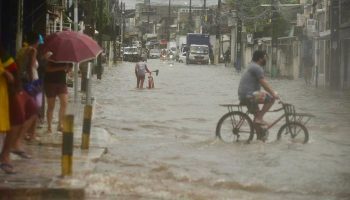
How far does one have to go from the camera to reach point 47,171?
972cm

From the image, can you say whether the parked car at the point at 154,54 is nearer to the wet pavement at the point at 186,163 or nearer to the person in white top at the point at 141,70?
the person in white top at the point at 141,70

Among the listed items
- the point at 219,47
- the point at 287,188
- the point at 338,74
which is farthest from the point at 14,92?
the point at 219,47

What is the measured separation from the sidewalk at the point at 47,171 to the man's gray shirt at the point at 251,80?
263cm

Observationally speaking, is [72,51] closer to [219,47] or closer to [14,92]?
[14,92]

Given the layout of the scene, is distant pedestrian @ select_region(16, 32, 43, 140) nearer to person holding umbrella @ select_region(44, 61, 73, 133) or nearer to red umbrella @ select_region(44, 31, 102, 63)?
red umbrella @ select_region(44, 31, 102, 63)

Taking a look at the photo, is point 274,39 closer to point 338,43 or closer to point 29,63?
point 338,43

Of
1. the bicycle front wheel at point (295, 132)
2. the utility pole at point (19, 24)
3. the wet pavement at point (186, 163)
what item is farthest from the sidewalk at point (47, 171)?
the bicycle front wheel at point (295, 132)

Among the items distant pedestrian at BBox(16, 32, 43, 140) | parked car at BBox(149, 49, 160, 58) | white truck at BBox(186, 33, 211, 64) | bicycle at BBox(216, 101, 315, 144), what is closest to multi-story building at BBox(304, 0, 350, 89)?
bicycle at BBox(216, 101, 315, 144)

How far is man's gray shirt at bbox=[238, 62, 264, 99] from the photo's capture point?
45.3 feet

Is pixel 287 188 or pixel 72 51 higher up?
pixel 72 51

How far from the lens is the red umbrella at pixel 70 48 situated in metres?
13.1

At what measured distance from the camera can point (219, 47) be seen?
9000 cm

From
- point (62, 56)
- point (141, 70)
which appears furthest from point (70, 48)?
point (141, 70)

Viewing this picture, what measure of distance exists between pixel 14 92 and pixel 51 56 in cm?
388
